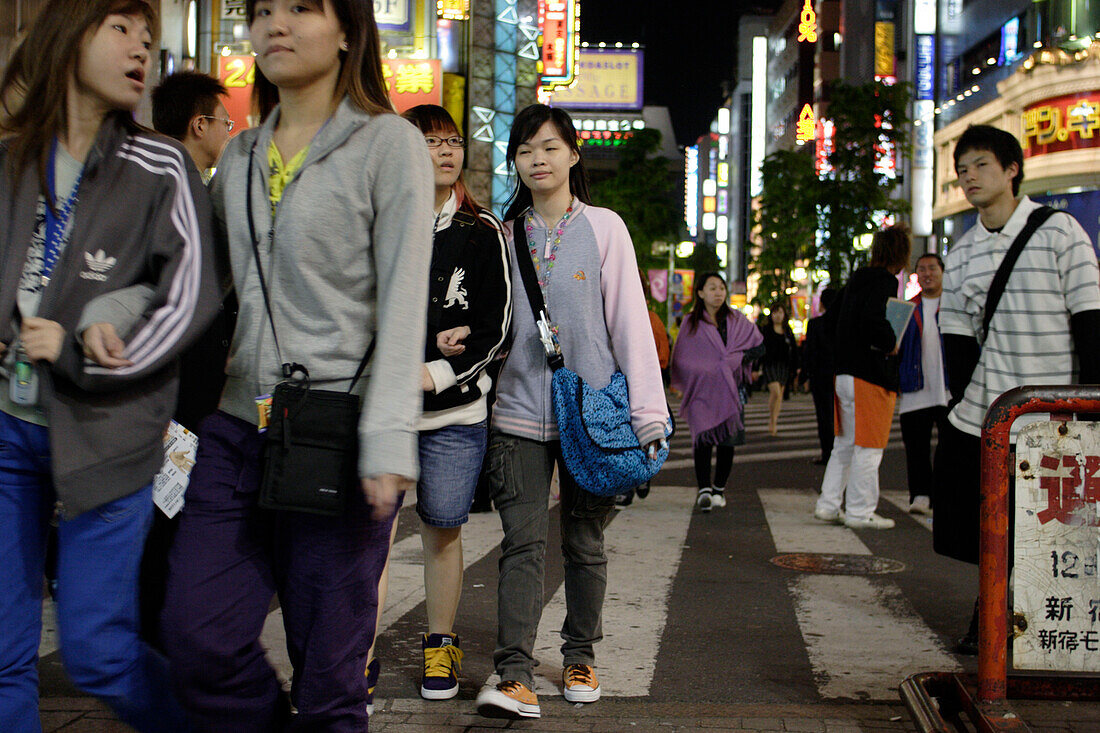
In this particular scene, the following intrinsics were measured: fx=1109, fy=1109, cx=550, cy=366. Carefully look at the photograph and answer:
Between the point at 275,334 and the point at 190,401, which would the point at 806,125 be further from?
the point at 275,334

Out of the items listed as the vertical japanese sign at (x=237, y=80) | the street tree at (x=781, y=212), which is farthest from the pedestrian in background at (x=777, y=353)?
the street tree at (x=781, y=212)

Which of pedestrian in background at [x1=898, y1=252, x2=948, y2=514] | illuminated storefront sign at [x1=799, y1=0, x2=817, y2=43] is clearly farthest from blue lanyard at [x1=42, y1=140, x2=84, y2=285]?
illuminated storefront sign at [x1=799, y1=0, x2=817, y2=43]

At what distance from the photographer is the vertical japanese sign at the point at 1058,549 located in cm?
353

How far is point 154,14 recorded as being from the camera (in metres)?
2.59

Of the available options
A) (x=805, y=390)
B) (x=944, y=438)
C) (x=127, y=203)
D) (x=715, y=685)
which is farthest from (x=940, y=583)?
(x=805, y=390)

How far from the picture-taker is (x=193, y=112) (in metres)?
4.10

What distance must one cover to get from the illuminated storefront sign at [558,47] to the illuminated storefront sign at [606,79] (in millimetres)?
45966

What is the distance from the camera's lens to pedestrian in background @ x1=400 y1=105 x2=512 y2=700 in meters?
3.59

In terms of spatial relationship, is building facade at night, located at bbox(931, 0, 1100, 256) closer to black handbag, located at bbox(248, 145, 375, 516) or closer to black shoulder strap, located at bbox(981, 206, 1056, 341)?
black shoulder strap, located at bbox(981, 206, 1056, 341)

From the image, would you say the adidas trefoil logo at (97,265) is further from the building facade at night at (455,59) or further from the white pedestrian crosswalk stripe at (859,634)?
the building facade at night at (455,59)

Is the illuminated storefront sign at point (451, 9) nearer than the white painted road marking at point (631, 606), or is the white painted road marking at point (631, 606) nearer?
the white painted road marking at point (631, 606)

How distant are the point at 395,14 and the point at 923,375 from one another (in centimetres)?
1793

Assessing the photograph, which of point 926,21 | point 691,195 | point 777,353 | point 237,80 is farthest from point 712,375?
point 691,195

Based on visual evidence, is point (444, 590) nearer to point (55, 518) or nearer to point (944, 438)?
point (55, 518)
